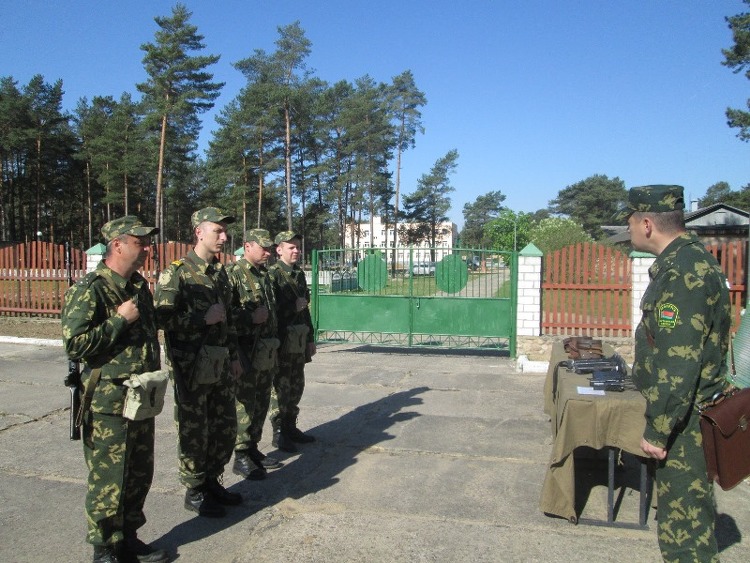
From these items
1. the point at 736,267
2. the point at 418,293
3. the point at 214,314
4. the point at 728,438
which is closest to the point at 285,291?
the point at 214,314

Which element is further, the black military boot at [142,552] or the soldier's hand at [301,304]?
the soldier's hand at [301,304]

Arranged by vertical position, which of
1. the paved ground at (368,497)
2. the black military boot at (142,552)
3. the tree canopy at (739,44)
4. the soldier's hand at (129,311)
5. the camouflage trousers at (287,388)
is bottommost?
the paved ground at (368,497)

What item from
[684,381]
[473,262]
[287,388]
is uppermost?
[473,262]

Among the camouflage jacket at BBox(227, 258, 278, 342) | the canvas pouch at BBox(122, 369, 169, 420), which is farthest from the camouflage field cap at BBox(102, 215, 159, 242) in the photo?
the camouflage jacket at BBox(227, 258, 278, 342)

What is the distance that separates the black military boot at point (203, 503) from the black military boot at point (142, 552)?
557 millimetres

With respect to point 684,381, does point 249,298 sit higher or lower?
higher

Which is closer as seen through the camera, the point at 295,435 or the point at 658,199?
the point at 658,199

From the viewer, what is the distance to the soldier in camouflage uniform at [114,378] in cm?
296

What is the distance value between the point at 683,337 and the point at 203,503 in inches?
120

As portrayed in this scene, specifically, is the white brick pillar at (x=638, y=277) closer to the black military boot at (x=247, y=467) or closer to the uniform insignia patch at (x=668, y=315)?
the black military boot at (x=247, y=467)

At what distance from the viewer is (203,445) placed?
3.71 metres

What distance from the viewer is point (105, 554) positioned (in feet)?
9.99

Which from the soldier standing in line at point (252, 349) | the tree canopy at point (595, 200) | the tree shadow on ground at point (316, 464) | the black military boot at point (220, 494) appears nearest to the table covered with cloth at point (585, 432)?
the tree shadow on ground at point (316, 464)

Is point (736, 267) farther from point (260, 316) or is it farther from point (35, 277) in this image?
point (35, 277)
